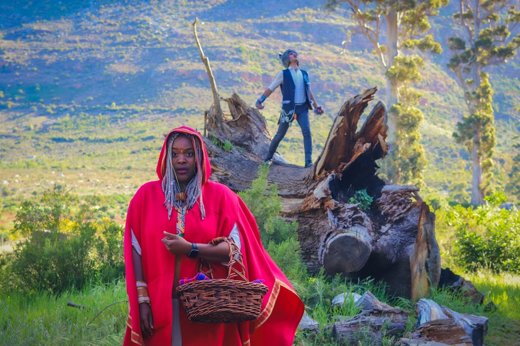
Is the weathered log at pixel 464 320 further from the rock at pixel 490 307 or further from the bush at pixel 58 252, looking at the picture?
the bush at pixel 58 252

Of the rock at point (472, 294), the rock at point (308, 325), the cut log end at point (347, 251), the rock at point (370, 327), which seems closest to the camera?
the rock at point (370, 327)

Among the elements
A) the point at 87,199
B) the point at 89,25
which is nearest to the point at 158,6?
the point at 89,25

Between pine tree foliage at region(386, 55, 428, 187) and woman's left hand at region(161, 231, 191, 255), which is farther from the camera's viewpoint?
pine tree foliage at region(386, 55, 428, 187)

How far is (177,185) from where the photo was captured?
334 cm

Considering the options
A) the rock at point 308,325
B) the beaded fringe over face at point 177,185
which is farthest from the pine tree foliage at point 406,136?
the beaded fringe over face at point 177,185

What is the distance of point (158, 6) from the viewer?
91.4 meters

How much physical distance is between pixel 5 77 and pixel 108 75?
16.7 m

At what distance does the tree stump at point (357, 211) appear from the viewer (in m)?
6.53

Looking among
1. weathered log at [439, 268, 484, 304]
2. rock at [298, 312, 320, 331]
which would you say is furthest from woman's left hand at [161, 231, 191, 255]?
weathered log at [439, 268, 484, 304]

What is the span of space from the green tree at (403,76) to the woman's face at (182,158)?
2411cm

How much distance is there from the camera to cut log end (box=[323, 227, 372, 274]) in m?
6.37

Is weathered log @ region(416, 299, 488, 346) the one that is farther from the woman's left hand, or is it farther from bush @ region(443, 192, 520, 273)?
bush @ region(443, 192, 520, 273)

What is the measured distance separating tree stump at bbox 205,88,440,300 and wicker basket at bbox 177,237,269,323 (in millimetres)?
3616

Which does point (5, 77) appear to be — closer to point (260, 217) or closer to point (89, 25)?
point (89, 25)
